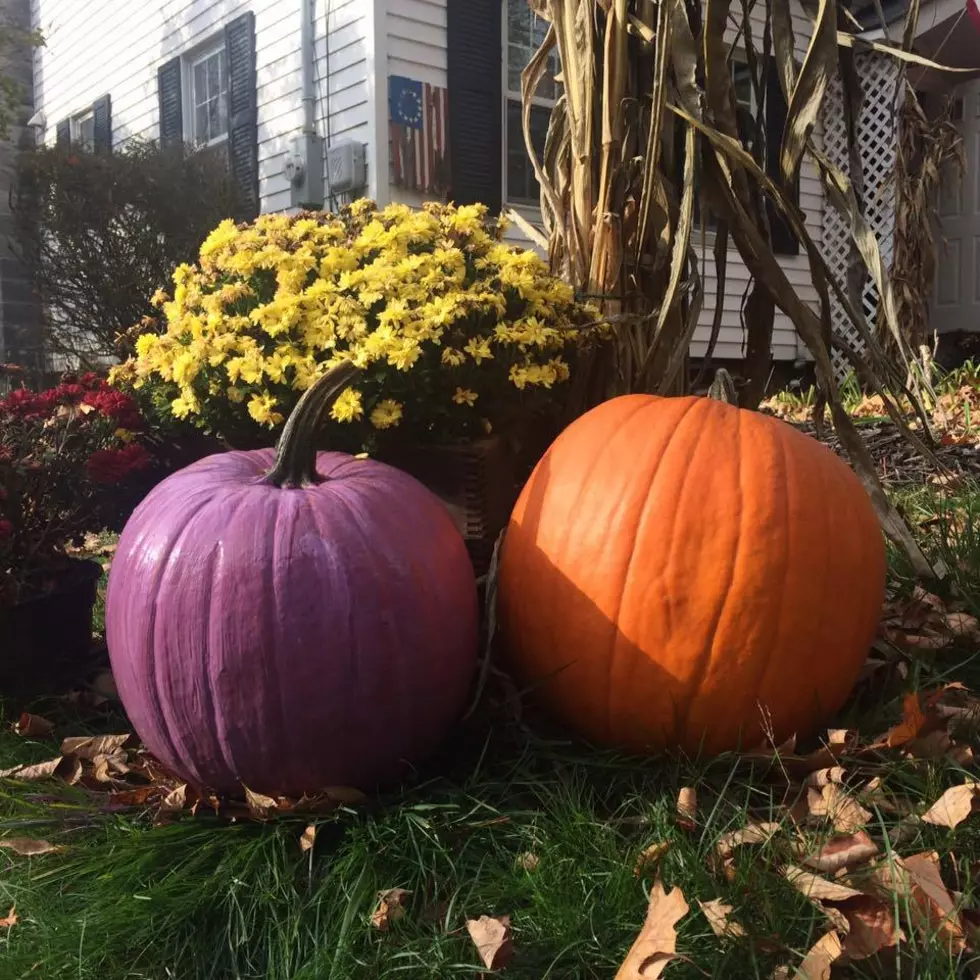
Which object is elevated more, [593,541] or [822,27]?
[822,27]

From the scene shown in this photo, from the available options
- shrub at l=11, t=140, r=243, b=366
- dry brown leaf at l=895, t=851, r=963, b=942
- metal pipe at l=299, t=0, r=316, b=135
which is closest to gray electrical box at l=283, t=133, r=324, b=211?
metal pipe at l=299, t=0, r=316, b=135

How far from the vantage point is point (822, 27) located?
198 cm

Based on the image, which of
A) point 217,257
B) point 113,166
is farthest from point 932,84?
point 217,257

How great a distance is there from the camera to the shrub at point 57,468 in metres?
2.08

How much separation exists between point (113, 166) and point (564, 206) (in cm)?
587

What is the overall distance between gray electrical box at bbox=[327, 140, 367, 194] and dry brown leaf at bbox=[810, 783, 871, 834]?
5816 millimetres

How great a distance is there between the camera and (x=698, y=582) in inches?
61.9

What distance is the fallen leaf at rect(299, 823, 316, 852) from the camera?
139 centimetres

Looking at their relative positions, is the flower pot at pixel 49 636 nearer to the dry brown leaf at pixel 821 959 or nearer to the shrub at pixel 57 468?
the shrub at pixel 57 468

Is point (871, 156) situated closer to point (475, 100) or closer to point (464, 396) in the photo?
point (475, 100)

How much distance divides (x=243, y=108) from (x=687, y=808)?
301 inches

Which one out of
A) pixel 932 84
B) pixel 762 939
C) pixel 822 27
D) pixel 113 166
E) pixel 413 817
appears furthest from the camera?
pixel 932 84

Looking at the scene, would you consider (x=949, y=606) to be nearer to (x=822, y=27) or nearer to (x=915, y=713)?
(x=915, y=713)

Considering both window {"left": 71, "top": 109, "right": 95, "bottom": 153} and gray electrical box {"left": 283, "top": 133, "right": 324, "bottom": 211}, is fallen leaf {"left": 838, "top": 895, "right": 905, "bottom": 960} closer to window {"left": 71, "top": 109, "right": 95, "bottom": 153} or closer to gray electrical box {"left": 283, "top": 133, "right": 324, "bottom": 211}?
gray electrical box {"left": 283, "top": 133, "right": 324, "bottom": 211}
